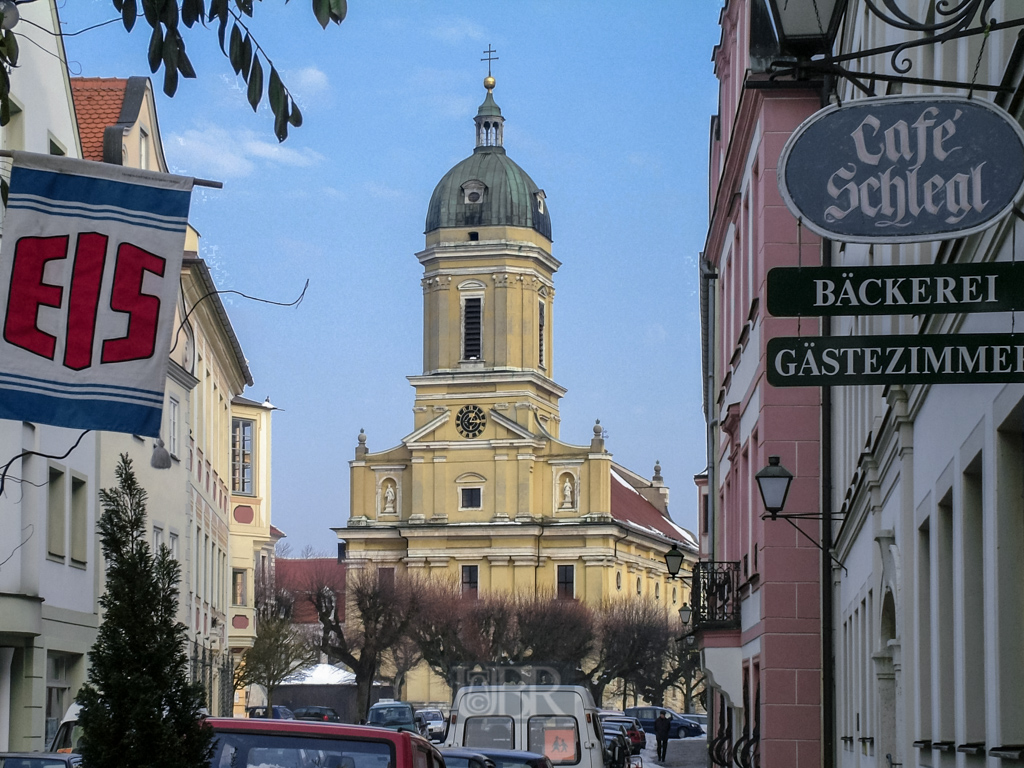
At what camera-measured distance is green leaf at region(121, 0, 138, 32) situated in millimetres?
6770

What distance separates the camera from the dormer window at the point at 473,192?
104 metres

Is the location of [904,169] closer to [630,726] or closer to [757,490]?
[757,490]

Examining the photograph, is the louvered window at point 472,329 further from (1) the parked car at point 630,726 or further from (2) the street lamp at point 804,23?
(2) the street lamp at point 804,23

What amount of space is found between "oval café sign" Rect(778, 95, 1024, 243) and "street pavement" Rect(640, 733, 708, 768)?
140 feet

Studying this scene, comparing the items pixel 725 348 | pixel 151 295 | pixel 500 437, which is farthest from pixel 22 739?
pixel 500 437

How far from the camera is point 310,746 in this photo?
8328 mm

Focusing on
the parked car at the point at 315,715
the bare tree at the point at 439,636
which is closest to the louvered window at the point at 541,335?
the bare tree at the point at 439,636

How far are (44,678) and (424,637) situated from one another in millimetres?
58616

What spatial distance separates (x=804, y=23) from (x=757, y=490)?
1606 centimetres

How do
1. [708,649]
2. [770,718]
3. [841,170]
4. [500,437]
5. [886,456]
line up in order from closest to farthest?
[841,170] < [886,456] < [770,718] < [708,649] < [500,437]

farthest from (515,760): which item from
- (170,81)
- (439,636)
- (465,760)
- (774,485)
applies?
(439,636)

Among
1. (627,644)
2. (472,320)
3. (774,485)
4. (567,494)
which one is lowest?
(627,644)

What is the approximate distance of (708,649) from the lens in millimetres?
25672

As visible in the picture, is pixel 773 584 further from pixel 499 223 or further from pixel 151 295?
pixel 499 223
